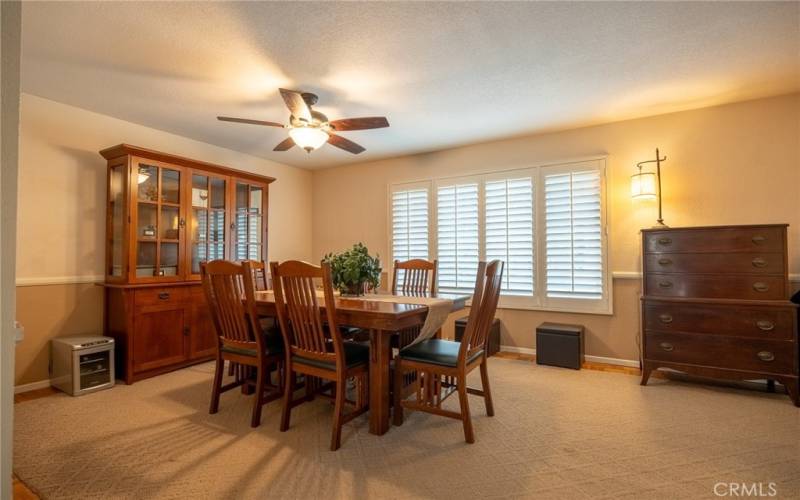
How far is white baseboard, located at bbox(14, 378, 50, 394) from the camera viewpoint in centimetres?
307

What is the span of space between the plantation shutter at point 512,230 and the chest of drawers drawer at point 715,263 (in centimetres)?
122

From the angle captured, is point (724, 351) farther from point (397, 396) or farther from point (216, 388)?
point (216, 388)

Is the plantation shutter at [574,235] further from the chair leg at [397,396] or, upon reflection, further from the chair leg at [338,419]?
the chair leg at [338,419]

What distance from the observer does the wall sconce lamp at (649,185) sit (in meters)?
3.49

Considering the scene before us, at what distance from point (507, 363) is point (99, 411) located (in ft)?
11.2

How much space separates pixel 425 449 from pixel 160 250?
302 cm

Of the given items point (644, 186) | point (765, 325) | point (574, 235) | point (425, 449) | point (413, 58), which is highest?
point (413, 58)

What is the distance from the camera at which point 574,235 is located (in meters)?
3.97

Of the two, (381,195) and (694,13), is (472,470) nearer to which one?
(694,13)

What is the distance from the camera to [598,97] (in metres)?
3.23

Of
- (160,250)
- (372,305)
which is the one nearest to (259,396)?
(372,305)

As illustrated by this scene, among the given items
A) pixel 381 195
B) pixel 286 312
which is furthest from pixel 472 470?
pixel 381 195

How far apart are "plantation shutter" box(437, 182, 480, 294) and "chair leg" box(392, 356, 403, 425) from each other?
2285 millimetres

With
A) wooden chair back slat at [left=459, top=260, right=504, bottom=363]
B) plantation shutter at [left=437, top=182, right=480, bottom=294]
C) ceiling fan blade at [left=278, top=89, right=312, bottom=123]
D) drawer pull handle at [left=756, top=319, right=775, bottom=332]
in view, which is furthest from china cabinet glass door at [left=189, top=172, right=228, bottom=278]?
drawer pull handle at [left=756, top=319, right=775, bottom=332]
